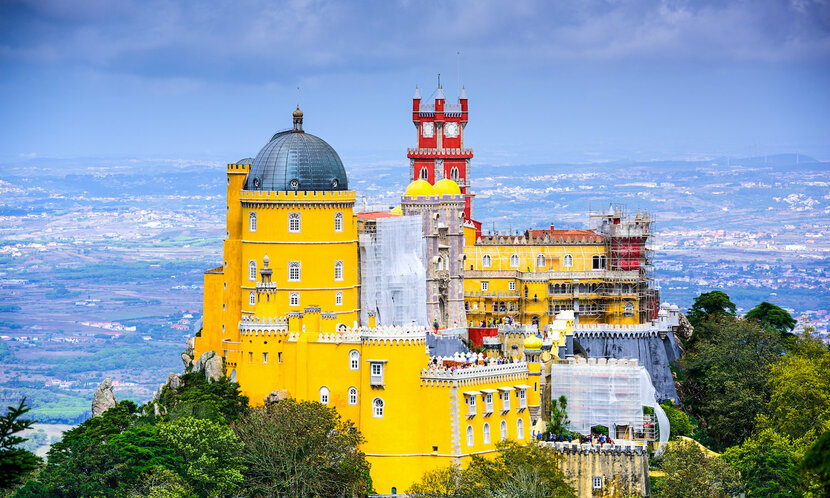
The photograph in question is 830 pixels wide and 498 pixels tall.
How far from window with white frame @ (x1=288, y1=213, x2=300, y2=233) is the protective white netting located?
20.2m

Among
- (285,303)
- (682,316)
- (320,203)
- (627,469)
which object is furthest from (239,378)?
(682,316)

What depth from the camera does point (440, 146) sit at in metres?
141

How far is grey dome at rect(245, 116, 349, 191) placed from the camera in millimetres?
100250

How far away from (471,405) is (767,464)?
1899 cm

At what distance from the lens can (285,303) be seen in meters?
99.6

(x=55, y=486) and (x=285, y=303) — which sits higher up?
(x=285, y=303)

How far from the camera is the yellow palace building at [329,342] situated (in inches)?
3575

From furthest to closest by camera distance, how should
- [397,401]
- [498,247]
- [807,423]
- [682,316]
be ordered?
[682,316] → [498,247] → [807,423] → [397,401]

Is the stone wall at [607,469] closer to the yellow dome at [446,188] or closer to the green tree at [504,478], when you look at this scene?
the green tree at [504,478]

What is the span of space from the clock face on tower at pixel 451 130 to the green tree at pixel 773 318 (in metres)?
32.5

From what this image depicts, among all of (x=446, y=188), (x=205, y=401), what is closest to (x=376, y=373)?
(x=205, y=401)

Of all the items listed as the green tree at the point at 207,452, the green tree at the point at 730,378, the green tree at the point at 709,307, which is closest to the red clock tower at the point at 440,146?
the green tree at the point at 709,307

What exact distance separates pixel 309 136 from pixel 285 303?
12132 millimetres

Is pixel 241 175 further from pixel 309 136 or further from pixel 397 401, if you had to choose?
pixel 397 401
